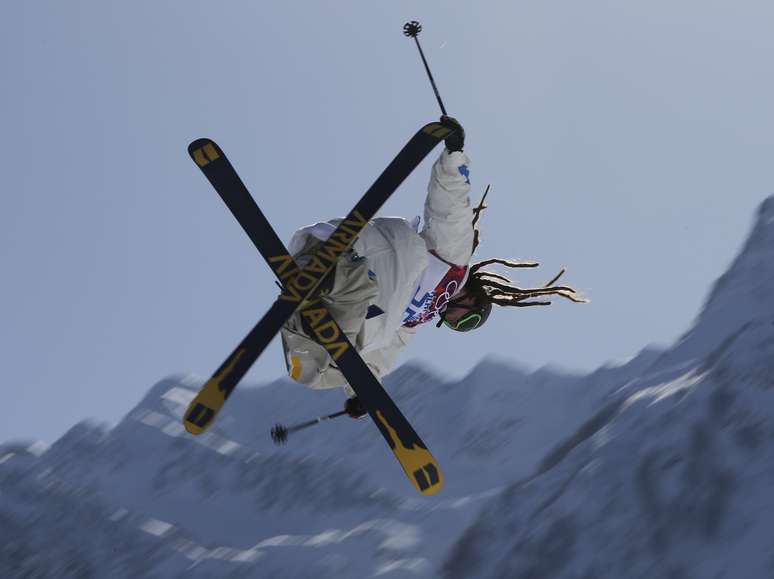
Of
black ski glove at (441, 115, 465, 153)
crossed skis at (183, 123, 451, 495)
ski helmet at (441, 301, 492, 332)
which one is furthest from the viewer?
ski helmet at (441, 301, 492, 332)

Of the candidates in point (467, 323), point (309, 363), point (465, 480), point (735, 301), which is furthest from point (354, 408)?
point (465, 480)

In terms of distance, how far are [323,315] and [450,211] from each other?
6.54 ft

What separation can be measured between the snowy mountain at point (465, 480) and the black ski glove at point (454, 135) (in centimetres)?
5044

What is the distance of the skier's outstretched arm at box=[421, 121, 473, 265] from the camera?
37.7 ft

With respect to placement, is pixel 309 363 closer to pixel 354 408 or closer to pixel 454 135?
pixel 354 408

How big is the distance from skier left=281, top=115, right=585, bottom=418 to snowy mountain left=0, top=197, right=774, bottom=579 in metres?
48.7

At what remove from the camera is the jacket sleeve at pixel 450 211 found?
11.5 meters

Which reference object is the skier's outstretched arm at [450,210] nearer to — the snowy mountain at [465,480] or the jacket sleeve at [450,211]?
the jacket sleeve at [450,211]

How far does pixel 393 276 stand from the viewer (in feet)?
37.9

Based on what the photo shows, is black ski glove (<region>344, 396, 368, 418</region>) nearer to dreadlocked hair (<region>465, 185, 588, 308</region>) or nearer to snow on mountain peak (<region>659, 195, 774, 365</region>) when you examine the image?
dreadlocked hair (<region>465, 185, 588, 308</region>)

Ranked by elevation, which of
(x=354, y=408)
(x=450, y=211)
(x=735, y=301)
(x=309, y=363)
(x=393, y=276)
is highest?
(x=735, y=301)

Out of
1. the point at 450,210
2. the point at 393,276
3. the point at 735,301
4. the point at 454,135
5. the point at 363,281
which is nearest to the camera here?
the point at 363,281

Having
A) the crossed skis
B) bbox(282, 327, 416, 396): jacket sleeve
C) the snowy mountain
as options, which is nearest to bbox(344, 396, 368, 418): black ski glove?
bbox(282, 327, 416, 396): jacket sleeve

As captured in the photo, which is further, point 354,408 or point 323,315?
point 354,408
